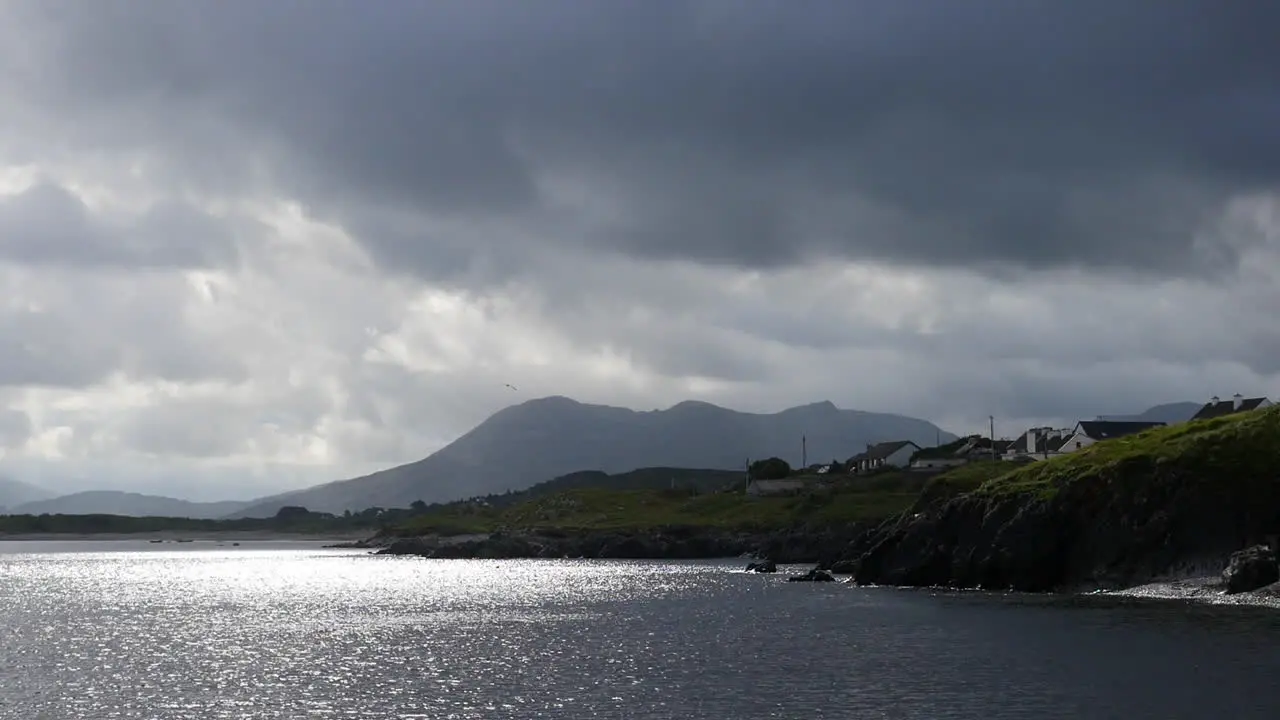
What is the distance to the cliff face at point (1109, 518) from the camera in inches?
3922

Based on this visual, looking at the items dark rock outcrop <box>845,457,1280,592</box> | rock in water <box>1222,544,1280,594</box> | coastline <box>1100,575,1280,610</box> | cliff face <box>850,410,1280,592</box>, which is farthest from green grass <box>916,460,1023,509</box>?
rock in water <box>1222,544,1280,594</box>

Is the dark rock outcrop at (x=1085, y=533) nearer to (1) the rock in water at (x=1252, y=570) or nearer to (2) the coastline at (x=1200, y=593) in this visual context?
(2) the coastline at (x=1200, y=593)

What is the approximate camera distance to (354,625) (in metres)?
97.9

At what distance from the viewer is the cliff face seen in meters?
99.6

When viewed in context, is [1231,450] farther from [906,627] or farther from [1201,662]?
[1201,662]

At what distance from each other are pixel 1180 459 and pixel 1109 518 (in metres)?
8.03

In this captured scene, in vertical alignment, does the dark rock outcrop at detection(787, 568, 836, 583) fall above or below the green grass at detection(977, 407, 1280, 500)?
below

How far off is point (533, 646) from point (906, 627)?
2467cm

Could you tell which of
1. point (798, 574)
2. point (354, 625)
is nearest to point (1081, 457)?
point (798, 574)

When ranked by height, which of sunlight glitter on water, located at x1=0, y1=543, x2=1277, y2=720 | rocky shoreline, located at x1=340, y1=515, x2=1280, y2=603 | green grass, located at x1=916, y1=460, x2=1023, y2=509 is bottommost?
sunlight glitter on water, located at x1=0, y1=543, x2=1277, y2=720

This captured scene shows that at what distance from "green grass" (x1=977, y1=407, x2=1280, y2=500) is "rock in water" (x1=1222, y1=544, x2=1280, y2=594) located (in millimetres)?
10829

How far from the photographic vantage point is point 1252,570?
90.8 m

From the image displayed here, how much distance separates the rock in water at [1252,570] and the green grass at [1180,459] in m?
10.8

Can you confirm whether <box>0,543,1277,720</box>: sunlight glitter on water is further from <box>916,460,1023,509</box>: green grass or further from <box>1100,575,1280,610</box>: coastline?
<box>916,460,1023,509</box>: green grass
